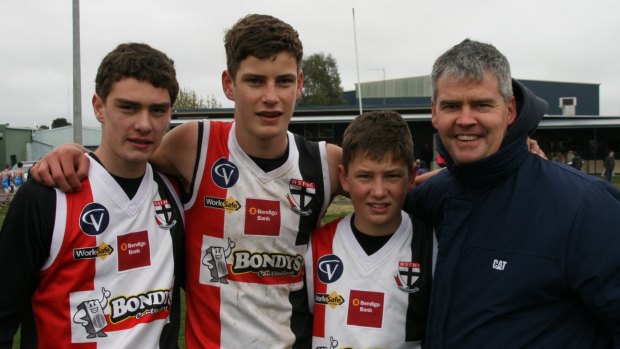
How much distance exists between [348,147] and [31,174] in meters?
1.36

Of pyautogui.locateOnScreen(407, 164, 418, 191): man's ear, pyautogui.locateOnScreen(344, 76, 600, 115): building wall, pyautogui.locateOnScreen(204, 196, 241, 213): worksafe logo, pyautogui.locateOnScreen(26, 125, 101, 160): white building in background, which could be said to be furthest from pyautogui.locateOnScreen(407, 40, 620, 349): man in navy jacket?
pyautogui.locateOnScreen(26, 125, 101, 160): white building in background

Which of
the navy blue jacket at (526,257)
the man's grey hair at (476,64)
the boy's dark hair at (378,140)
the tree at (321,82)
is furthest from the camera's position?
the tree at (321,82)

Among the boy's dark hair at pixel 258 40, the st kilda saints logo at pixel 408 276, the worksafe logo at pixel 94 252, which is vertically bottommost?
the st kilda saints logo at pixel 408 276

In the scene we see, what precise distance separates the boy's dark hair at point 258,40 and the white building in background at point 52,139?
129 ft

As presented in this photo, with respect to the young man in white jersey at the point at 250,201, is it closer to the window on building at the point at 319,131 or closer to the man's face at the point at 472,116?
the man's face at the point at 472,116

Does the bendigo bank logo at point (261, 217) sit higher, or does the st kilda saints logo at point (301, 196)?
the st kilda saints logo at point (301, 196)

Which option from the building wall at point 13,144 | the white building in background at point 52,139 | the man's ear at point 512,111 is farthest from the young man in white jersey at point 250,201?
the white building in background at point 52,139

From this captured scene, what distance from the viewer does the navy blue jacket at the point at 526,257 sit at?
180 cm

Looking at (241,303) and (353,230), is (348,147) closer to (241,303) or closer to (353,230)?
(353,230)

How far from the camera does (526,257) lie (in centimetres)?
→ 189

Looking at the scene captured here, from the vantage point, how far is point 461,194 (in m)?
2.12

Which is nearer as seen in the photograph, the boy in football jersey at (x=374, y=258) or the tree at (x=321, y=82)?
the boy in football jersey at (x=374, y=258)

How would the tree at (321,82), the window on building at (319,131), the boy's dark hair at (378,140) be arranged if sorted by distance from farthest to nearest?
the tree at (321,82) < the window on building at (319,131) < the boy's dark hair at (378,140)

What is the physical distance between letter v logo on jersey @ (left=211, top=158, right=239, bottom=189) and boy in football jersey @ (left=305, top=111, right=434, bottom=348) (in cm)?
49
